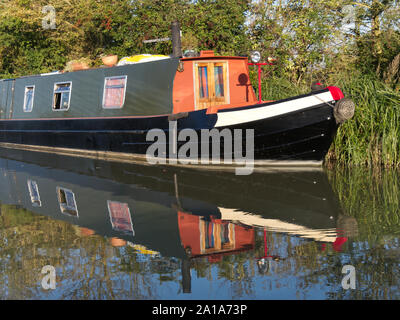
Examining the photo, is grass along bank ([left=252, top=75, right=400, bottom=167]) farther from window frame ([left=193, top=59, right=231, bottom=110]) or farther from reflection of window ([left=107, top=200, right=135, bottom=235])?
reflection of window ([left=107, top=200, right=135, bottom=235])

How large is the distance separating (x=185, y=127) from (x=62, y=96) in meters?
4.84

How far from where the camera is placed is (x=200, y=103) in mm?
10984

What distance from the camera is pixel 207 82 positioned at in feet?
36.1

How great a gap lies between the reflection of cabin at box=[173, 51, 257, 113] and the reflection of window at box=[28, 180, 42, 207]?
3096 millimetres

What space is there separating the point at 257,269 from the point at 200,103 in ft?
21.6

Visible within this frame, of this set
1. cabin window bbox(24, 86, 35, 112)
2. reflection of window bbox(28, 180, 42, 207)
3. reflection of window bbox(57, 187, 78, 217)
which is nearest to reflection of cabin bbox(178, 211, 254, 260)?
reflection of window bbox(57, 187, 78, 217)

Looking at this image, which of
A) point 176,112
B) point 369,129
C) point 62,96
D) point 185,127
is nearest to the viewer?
point 369,129

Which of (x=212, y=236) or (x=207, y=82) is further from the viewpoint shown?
(x=207, y=82)

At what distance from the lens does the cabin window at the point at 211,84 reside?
35.9 feet

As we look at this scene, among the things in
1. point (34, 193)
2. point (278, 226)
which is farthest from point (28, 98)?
point (278, 226)

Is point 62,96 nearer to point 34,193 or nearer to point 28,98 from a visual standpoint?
point 28,98

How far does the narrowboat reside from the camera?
9.55m

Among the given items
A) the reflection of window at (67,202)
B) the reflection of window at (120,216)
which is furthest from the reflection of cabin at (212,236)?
the reflection of window at (67,202)

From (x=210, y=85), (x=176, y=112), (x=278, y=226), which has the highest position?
(x=210, y=85)
